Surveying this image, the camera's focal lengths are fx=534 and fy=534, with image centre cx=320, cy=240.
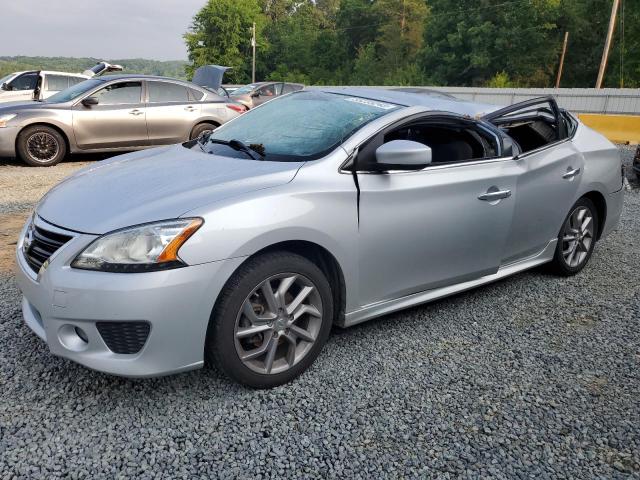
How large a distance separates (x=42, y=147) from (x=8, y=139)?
0.48 metres

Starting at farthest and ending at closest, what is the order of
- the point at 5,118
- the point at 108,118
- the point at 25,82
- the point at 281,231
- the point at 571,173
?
the point at 25,82, the point at 108,118, the point at 5,118, the point at 571,173, the point at 281,231

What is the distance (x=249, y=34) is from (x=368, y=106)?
71.8 m

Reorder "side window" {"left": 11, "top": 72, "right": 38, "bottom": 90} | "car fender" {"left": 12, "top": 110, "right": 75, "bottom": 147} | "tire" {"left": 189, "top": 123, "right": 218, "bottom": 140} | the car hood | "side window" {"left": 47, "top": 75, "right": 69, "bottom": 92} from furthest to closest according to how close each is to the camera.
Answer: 1. "side window" {"left": 11, "top": 72, "right": 38, "bottom": 90}
2. "side window" {"left": 47, "top": 75, "right": 69, "bottom": 92}
3. "tire" {"left": 189, "top": 123, "right": 218, "bottom": 140}
4. "car fender" {"left": 12, "top": 110, "right": 75, "bottom": 147}
5. the car hood

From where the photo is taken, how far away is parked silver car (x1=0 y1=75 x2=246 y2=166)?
846 cm

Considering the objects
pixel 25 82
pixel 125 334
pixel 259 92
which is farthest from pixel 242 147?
pixel 259 92

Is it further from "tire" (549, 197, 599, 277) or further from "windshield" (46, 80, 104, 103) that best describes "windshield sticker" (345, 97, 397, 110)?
"windshield" (46, 80, 104, 103)

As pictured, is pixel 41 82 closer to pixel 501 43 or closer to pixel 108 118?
pixel 108 118

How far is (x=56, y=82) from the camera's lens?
13.0 m

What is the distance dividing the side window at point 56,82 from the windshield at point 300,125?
11144 millimetres

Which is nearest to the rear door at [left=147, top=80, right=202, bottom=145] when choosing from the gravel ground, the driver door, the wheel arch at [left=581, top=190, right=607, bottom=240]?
the gravel ground

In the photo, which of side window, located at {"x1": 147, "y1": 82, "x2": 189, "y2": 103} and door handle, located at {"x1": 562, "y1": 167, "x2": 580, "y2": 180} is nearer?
door handle, located at {"x1": 562, "y1": 167, "x2": 580, "y2": 180}

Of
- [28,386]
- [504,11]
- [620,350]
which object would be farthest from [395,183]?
[504,11]

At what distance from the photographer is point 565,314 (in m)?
3.75

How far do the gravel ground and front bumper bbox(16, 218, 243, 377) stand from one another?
0.95ft
